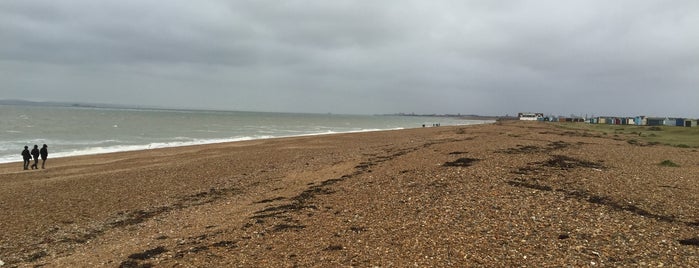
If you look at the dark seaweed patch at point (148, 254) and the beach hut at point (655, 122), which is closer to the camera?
the dark seaweed patch at point (148, 254)

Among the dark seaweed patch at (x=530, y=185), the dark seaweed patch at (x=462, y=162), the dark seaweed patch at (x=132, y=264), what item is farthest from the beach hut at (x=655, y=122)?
the dark seaweed patch at (x=132, y=264)

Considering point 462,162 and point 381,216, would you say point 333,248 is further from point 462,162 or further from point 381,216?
point 462,162

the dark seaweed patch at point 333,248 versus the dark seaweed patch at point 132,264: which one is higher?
the dark seaweed patch at point 333,248

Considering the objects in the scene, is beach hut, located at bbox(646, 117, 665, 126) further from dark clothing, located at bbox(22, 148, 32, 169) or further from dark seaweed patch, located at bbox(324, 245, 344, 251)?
dark clothing, located at bbox(22, 148, 32, 169)

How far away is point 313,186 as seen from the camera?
52.0ft

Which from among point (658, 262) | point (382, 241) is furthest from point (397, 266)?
point (658, 262)

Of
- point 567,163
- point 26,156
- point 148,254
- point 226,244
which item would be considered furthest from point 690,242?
point 26,156

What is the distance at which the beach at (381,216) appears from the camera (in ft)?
25.2

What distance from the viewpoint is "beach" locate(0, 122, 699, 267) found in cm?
768

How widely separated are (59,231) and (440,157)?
572 inches

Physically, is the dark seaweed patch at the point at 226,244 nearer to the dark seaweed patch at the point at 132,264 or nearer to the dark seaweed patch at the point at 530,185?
the dark seaweed patch at the point at 132,264

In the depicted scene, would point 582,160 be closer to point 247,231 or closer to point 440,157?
point 440,157

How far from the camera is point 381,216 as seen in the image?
10.3m

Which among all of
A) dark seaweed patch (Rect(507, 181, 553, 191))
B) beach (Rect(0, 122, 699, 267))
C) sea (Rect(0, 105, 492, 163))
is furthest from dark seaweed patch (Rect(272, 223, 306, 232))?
sea (Rect(0, 105, 492, 163))
